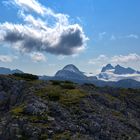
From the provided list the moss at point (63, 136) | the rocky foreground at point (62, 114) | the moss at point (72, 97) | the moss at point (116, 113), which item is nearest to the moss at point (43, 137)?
the rocky foreground at point (62, 114)

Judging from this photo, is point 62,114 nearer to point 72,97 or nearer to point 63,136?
point 63,136

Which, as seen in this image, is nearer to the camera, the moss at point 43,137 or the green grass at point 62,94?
the moss at point 43,137

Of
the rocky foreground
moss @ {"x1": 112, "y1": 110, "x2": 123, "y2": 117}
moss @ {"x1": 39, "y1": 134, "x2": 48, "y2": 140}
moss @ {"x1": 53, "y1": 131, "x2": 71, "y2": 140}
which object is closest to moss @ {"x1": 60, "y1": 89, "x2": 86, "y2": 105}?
the rocky foreground

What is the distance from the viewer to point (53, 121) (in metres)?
39.9

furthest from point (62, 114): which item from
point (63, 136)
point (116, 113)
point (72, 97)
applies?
point (116, 113)

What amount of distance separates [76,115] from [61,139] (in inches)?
327

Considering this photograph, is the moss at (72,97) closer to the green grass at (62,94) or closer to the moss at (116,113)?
the green grass at (62,94)

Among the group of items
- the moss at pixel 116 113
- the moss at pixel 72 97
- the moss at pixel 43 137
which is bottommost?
the moss at pixel 43 137

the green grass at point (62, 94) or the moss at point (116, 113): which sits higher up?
the green grass at point (62, 94)

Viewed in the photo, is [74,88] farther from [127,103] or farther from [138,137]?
[138,137]

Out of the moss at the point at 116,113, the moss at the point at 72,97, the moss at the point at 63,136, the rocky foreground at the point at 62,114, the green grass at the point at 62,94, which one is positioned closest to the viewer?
the moss at the point at 63,136

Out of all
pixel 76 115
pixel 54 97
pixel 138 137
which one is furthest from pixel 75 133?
pixel 54 97

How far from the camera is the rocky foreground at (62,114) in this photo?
37406mm

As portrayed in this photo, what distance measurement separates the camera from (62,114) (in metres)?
42.7
